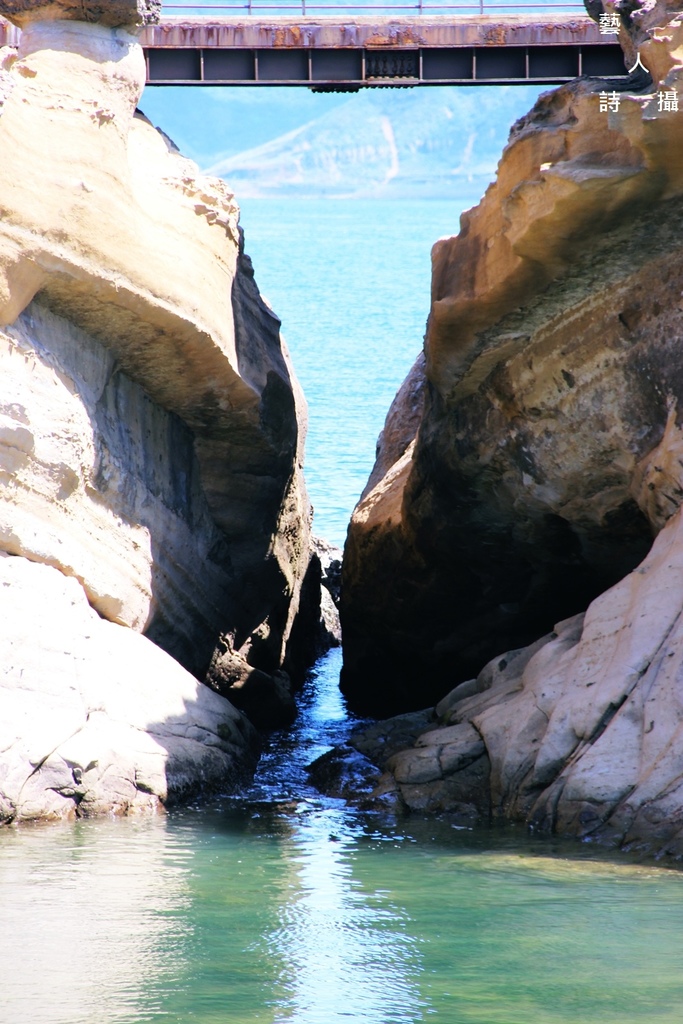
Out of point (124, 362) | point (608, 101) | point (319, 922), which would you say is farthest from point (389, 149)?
point (319, 922)

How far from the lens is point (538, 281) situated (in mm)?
8250

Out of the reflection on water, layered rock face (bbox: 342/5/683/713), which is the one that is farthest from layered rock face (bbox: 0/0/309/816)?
layered rock face (bbox: 342/5/683/713)

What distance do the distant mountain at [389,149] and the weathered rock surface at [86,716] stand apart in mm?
135255

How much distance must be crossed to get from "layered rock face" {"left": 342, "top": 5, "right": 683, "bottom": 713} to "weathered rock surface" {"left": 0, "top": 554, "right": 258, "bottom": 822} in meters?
2.52

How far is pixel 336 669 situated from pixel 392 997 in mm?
8996

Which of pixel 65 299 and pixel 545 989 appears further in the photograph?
pixel 65 299

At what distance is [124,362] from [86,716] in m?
2.48

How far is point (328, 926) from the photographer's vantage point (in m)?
5.64

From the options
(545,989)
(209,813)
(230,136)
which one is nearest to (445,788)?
(209,813)

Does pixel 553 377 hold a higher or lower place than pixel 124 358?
lower

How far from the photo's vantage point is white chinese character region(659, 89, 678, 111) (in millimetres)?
7258

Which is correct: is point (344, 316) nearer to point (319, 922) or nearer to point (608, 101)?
point (608, 101)

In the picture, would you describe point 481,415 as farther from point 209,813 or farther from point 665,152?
point 209,813

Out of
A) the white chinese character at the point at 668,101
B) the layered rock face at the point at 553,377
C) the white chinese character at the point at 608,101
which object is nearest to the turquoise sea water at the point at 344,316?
the layered rock face at the point at 553,377
